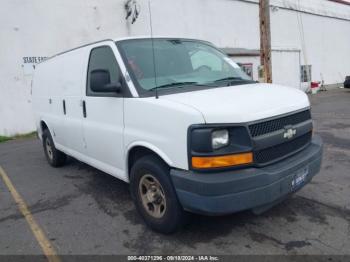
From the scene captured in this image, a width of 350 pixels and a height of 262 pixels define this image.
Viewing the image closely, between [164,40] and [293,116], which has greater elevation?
[164,40]

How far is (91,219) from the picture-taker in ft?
14.2

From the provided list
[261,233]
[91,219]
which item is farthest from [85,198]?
[261,233]

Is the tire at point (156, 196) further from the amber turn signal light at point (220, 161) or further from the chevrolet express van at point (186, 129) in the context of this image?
the amber turn signal light at point (220, 161)

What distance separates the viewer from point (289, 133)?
3.49 metres

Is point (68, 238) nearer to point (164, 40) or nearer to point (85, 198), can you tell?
point (85, 198)

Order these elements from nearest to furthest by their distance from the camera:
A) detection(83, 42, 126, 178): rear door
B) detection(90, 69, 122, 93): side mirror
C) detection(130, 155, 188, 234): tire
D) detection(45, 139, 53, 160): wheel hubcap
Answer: detection(130, 155, 188, 234): tire
detection(90, 69, 122, 93): side mirror
detection(83, 42, 126, 178): rear door
detection(45, 139, 53, 160): wheel hubcap

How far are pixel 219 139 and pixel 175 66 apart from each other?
4.79 ft

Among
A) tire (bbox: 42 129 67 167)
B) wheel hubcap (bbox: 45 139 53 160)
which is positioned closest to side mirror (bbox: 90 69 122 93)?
tire (bbox: 42 129 67 167)

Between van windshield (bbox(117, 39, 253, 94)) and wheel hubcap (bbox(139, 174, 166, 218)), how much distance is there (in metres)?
0.94

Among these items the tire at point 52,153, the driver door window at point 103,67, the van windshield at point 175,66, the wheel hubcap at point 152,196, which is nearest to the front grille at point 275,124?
the van windshield at point 175,66

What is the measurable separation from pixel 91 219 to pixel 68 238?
1.60 ft

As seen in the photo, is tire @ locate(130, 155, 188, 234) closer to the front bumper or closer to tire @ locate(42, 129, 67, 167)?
the front bumper

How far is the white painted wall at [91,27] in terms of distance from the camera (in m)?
11.5

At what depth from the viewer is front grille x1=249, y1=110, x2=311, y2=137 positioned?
317 cm
